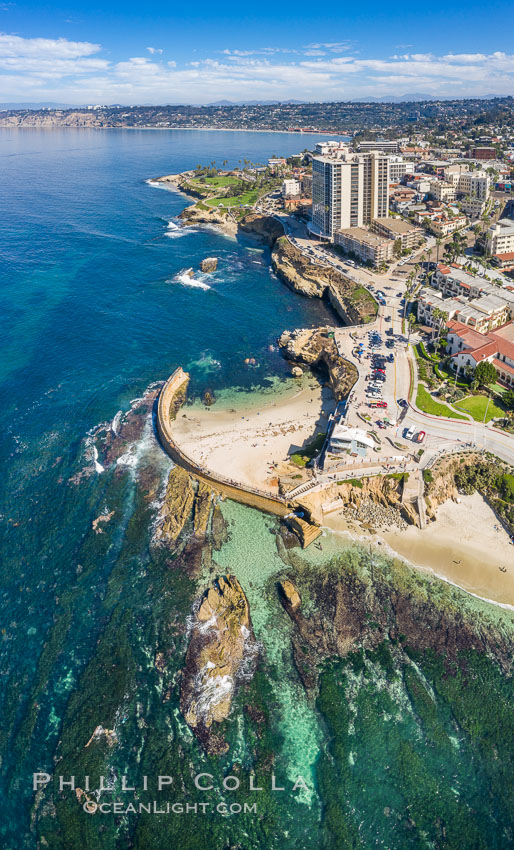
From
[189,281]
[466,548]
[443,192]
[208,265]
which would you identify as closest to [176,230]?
[208,265]

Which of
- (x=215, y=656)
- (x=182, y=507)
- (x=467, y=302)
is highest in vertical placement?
(x=467, y=302)

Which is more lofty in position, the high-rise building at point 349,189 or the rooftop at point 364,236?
the high-rise building at point 349,189

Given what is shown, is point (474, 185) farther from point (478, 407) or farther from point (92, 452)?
point (92, 452)

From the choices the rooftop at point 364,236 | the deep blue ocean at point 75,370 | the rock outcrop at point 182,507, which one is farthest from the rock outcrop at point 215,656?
the rooftop at point 364,236

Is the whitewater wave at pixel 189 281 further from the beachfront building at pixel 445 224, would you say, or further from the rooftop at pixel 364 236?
the beachfront building at pixel 445 224

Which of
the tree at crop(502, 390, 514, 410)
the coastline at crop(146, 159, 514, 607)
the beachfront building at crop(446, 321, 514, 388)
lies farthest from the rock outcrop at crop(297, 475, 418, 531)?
the beachfront building at crop(446, 321, 514, 388)

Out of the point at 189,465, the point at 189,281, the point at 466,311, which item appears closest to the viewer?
the point at 189,465

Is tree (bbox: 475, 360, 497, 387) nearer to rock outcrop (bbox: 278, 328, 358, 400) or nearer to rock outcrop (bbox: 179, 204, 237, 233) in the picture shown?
rock outcrop (bbox: 278, 328, 358, 400)
